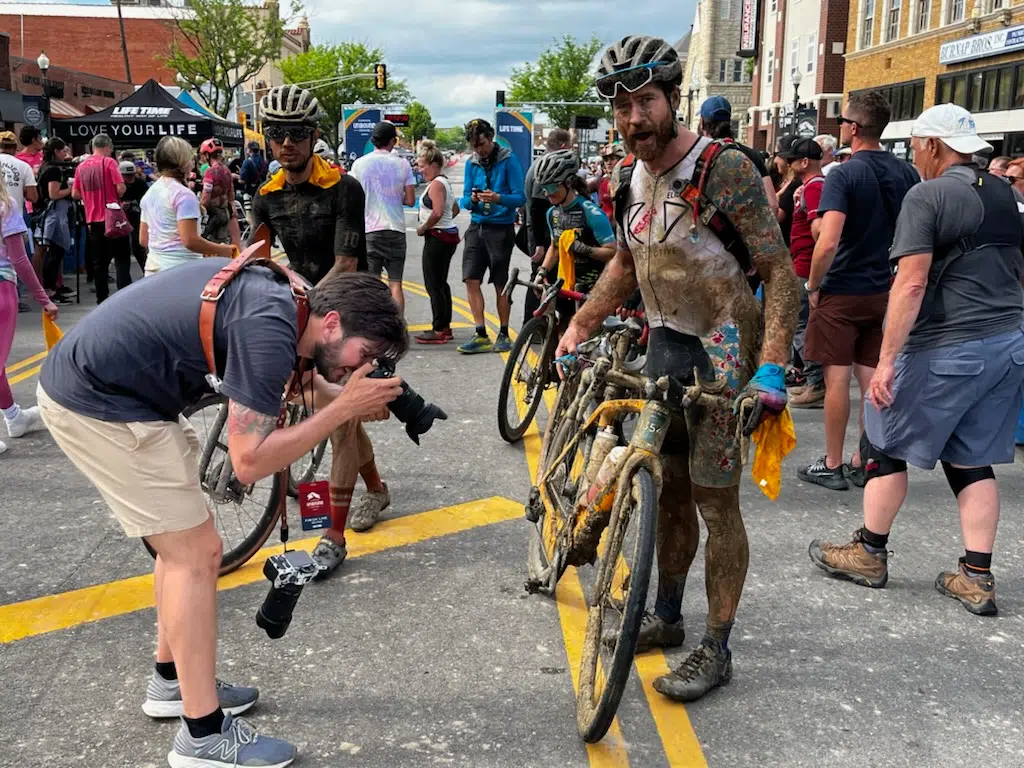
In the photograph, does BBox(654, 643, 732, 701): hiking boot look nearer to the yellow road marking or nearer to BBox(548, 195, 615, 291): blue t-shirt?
the yellow road marking

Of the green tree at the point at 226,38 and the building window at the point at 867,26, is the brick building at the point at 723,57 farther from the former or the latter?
the green tree at the point at 226,38

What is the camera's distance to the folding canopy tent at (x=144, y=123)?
1900cm

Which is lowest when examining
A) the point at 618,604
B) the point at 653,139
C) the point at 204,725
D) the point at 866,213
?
the point at 204,725

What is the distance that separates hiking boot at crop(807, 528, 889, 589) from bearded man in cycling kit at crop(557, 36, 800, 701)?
1.15 meters

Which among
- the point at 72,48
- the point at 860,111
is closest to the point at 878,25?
the point at 860,111

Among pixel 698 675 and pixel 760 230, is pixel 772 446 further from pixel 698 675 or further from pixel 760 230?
pixel 698 675

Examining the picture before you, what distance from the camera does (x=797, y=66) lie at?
48.4 meters

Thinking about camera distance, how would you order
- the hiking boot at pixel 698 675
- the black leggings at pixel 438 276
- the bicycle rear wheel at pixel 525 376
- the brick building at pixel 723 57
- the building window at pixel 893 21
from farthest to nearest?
the brick building at pixel 723 57 → the building window at pixel 893 21 → the black leggings at pixel 438 276 → the bicycle rear wheel at pixel 525 376 → the hiking boot at pixel 698 675

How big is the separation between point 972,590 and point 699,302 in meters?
1.92

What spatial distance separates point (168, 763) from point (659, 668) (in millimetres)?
1704

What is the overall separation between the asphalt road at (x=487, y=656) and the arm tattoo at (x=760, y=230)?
1279 mm

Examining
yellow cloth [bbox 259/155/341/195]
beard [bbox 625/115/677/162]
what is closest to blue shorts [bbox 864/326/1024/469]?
beard [bbox 625/115/677/162]

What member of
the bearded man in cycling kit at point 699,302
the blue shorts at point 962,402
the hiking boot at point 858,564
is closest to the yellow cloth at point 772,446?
the bearded man in cycling kit at point 699,302

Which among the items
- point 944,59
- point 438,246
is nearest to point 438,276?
point 438,246
